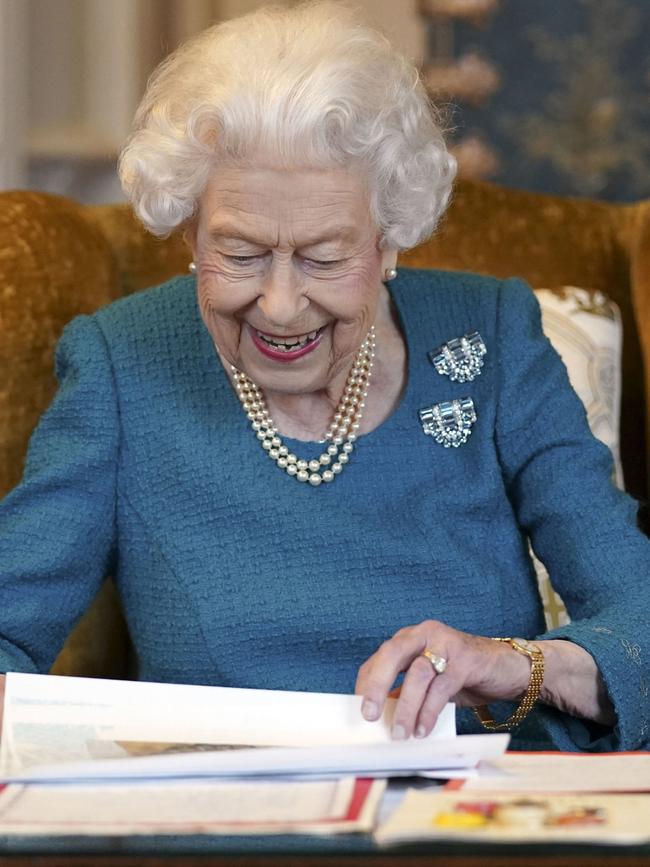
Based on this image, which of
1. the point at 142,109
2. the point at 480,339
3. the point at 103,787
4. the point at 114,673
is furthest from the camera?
the point at 114,673

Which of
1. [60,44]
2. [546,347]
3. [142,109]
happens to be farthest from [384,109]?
[60,44]

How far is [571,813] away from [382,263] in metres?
0.74

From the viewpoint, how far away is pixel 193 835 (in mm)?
843

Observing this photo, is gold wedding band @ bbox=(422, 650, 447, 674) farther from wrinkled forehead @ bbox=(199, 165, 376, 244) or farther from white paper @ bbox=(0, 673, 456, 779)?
wrinkled forehead @ bbox=(199, 165, 376, 244)

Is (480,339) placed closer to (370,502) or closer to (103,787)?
(370,502)

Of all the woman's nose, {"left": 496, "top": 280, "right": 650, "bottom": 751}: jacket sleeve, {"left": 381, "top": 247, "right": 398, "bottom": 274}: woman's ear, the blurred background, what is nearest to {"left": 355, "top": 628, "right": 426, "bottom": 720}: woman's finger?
{"left": 496, "top": 280, "right": 650, "bottom": 751}: jacket sleeve

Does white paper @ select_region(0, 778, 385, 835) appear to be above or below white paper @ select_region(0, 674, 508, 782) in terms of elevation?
above

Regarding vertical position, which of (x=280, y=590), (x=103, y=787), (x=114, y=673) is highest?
(x=103, y=787)

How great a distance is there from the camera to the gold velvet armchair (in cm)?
177

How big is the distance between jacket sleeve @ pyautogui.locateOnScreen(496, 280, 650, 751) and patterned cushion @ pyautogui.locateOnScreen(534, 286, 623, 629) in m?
0.23

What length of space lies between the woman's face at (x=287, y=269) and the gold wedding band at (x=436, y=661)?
1.24ft

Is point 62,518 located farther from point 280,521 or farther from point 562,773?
point 562,773

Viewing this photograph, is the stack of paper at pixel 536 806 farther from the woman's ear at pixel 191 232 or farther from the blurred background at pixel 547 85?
the blurred background at pixel 547 85

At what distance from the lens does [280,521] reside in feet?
5.02
